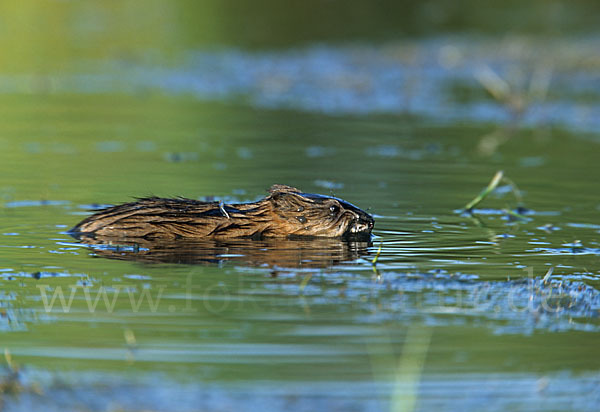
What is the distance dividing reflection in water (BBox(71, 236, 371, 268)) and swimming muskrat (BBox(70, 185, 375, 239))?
10cm

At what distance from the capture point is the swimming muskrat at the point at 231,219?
777 centimetres

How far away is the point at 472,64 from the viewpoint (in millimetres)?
20609

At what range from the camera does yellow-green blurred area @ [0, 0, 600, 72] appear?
76.6 feet

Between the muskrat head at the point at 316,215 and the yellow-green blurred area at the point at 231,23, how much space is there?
13.1 metres

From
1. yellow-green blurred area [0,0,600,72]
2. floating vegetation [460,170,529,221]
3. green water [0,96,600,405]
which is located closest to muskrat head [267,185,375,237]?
green water [0,96,600,405]

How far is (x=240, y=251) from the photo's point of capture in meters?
7.38

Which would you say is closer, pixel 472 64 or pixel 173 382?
pixel 173 382

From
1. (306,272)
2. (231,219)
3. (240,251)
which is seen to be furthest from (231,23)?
(306,272)

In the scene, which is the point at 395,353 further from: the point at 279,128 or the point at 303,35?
the point at 303,35

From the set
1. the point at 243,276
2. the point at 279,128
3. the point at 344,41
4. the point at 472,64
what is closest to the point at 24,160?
the point at 279,128

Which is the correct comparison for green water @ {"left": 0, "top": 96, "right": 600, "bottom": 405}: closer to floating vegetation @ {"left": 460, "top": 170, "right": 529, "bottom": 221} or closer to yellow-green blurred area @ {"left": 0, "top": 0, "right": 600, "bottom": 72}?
floating vegetation @ {"left": 460, "top": 170, "right": 529, "bottom": 221}

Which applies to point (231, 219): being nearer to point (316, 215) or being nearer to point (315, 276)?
point (316, 215)

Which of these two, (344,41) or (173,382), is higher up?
(344,41)

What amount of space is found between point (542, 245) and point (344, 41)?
54.7 feet
